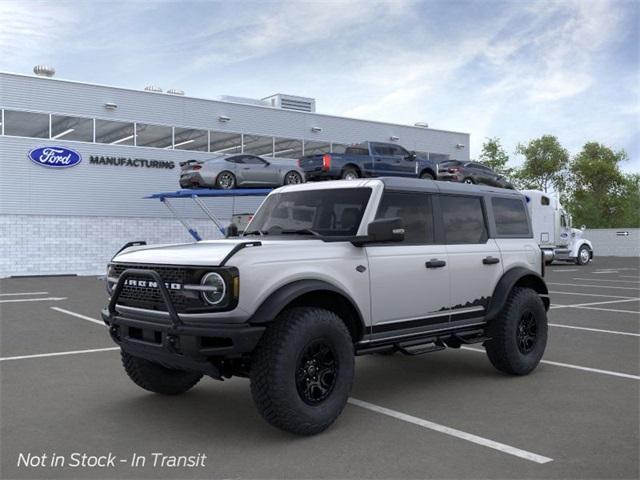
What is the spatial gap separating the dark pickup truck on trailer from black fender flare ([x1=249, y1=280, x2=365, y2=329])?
601 inches

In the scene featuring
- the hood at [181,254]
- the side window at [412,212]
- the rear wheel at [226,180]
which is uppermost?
the rear wheel at [226,180]

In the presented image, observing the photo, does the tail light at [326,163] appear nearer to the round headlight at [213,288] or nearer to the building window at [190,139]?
the building window at [190,139]

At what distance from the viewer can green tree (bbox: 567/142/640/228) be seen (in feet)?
225

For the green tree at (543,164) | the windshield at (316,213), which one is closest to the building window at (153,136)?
the windshield at (316,213)

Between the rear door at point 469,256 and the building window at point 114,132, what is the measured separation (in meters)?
24.5

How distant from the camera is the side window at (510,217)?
7.10 metres

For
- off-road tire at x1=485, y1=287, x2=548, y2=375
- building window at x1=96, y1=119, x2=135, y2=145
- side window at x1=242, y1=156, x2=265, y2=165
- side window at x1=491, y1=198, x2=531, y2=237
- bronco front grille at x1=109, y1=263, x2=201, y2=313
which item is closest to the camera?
Result: bronco front grille at x1=109, y1=263, x2=201, y2=313

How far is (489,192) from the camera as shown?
7.08 meters

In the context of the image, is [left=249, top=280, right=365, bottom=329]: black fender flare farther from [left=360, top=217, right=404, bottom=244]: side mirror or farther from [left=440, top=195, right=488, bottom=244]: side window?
[left=440, top=195, right=488, bottom=244]: side window

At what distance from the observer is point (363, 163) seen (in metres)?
20.4

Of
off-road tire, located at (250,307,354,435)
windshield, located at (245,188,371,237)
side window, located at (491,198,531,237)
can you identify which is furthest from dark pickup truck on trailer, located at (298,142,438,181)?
off-road tire, located at (250,307,354,435)

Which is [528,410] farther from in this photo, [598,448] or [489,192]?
[489,192]

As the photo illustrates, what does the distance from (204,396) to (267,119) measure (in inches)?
1097

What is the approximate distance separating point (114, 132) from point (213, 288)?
1023 inches
